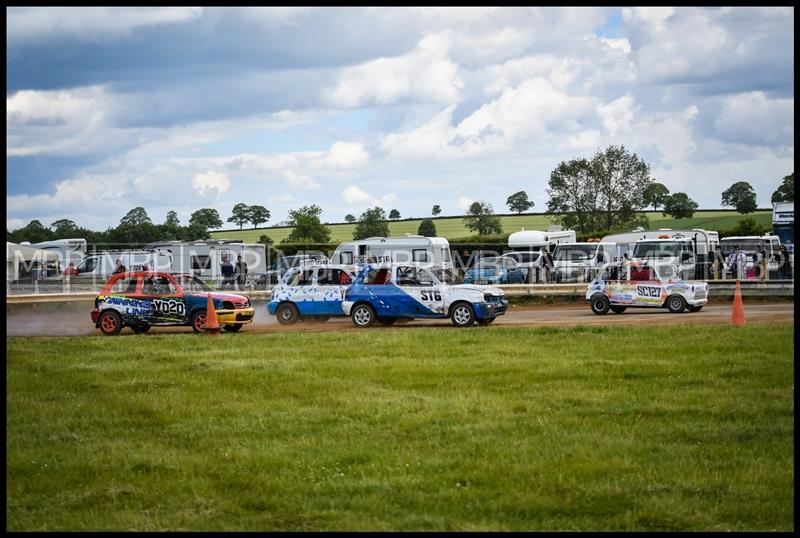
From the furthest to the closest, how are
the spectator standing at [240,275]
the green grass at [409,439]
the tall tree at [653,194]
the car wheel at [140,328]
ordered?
the tall tree at [653,194] → the spectator standing at [240,275] → the car wheel at [140,328] → the green grass at [409,439]

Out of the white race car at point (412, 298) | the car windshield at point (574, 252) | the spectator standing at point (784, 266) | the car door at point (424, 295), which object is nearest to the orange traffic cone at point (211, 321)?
the white race car at point (412, 298)

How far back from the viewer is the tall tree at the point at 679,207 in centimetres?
9144

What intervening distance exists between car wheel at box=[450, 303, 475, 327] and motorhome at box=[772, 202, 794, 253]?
2256 cm

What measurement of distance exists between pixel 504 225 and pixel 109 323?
74193 mm

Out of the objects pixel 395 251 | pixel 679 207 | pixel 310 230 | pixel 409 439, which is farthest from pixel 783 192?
pixel 409 439

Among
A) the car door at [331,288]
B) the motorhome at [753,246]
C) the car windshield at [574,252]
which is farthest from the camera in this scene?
the car windshield at [574,252]

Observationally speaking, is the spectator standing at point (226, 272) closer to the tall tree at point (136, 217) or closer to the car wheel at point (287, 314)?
the car wheel at point (287, 314)

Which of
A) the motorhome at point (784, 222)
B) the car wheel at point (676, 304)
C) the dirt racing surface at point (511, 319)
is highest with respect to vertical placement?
the motorhome at point (784, 222)

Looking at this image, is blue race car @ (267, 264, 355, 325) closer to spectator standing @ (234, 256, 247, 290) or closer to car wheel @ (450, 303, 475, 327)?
car wheel @ (450, 303, 475, 327)

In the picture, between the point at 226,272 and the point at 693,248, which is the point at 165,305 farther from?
the point at 693,248

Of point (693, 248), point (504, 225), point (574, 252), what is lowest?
point (693, 248)

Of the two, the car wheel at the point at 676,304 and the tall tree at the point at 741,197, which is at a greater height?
the tall tree at the point at 741,197

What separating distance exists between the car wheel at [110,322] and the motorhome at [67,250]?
28.7 m

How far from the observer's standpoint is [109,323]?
2391 cm
